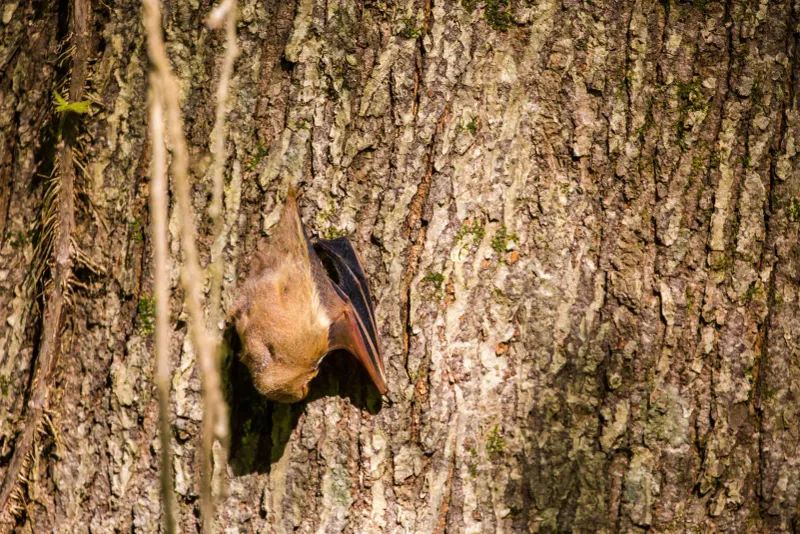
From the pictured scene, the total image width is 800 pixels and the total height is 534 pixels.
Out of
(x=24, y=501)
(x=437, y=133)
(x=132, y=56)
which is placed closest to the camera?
(x=437, y=133)

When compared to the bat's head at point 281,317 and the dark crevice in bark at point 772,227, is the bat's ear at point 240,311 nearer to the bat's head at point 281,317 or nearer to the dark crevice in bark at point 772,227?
the bat's head at point 281,317

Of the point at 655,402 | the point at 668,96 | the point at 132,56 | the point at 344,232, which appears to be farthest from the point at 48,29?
the point at 655,402

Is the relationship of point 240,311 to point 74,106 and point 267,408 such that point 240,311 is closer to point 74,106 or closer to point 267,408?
point 267,408

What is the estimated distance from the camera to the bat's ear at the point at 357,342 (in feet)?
5.59

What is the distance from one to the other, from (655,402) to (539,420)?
0.31m

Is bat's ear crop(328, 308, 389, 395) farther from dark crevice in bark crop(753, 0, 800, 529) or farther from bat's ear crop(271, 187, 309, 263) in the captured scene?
dark crevice in bark crop(753, 0, 800, 529)

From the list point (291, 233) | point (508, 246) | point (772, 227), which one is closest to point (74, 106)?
point (291, 233)

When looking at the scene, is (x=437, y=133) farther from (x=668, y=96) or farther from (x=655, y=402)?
(x=655, y=402)

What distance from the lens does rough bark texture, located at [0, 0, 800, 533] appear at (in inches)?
67.2

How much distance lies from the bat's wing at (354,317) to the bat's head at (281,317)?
50 mm

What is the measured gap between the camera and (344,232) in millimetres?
1748

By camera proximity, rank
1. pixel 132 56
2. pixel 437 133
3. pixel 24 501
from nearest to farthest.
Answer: pixel 437 133, pixel 132 56, pixel 24 501

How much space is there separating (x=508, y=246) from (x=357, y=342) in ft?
1.50

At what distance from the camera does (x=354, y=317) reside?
68.7 inches
